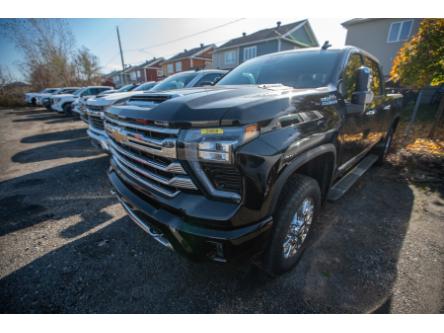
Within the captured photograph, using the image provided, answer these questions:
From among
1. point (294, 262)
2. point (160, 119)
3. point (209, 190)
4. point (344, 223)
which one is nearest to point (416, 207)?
point (344, 223)

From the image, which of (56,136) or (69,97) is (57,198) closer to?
(56,136)

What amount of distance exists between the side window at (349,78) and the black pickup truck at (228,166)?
0.85 ft

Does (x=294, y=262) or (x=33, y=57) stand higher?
(x=33, y=57)

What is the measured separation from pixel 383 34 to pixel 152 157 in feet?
73.0

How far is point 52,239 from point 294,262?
2.76 meters

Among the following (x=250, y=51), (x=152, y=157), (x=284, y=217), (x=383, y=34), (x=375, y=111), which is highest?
(x=383, y=34)

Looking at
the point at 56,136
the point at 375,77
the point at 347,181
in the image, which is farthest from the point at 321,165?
the point at 56,136

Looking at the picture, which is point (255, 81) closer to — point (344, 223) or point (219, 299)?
point (344, 223)

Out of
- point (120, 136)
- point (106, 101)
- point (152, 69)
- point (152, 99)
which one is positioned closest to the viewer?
point (152, 99)

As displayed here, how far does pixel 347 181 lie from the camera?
3123mm

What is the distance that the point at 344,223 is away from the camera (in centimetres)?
283

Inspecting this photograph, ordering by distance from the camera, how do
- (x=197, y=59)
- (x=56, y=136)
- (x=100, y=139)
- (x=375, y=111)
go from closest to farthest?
1. (x=375, y=111)
2. (x=100, y=139)
3. (x=56, y=136)
4. (x=197, y=59)

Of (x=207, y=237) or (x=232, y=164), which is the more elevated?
(x=232, y=164)

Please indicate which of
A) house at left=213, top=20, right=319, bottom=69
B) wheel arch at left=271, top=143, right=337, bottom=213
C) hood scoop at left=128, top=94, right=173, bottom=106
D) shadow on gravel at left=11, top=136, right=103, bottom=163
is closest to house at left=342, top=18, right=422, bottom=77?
house at left=213, top=20, right=319, bottom=69
